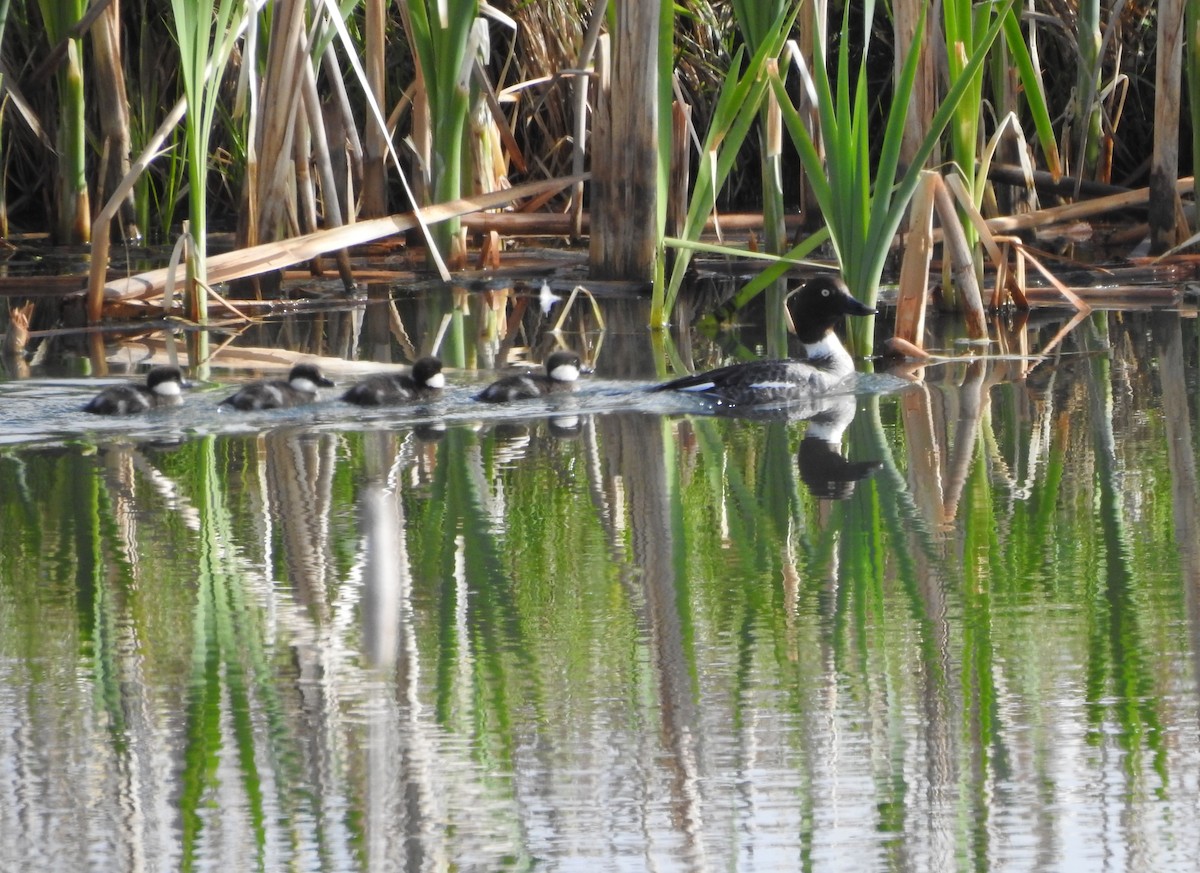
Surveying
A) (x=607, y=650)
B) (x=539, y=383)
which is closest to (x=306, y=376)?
(x=539, y=383)

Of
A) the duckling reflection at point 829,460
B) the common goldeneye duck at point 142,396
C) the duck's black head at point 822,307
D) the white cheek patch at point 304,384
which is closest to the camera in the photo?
the duckling reflection at point 829,460

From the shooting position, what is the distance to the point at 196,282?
339 inches

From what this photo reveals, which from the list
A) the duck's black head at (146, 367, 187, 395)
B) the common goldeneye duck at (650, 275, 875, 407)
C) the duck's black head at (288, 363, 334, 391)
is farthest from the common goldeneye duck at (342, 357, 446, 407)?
the common goldeneye duck at (650, 275, 875, 407)

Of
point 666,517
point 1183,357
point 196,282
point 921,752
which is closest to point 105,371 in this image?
point 196,282

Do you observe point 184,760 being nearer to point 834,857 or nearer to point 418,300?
point 834,857

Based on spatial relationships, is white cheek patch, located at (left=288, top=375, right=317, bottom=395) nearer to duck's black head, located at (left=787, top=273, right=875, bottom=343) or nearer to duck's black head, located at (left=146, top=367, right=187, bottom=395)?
duck's black head, located at (left=146, top=367, right=187, bottom=395)

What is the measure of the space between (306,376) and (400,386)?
0.35m

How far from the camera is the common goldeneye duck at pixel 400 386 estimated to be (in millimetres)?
7074

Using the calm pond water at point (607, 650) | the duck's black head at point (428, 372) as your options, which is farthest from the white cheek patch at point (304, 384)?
the calm pond water at point (607, 650)

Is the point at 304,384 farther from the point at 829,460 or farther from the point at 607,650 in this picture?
the point at 607,650

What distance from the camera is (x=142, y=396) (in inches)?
→ 269

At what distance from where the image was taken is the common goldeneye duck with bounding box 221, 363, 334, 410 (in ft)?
22.4

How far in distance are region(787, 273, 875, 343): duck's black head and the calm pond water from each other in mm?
1352

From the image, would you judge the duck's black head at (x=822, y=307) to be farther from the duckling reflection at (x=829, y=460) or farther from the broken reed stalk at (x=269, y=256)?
the broken reed stalk at (x=269, y=256)
